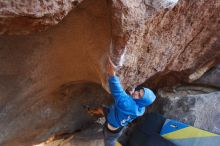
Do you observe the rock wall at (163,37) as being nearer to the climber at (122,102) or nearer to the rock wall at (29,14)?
the climber at (122,102)

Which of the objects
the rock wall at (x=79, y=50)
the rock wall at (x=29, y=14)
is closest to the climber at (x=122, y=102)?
the rock wall at (x=79, y=50)

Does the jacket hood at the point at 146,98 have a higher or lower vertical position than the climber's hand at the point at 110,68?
lower

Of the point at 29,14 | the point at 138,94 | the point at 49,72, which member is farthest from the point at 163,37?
the point at 29,14

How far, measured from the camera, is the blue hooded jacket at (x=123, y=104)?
8.50ft

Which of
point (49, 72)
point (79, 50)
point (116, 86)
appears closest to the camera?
point (116, 86)

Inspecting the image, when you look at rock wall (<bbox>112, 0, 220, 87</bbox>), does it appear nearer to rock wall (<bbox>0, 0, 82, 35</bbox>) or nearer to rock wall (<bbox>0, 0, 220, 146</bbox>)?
rock wall (<bbox>0, 0, 220, 146</bbox>)

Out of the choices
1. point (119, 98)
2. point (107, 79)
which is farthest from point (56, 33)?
point (119, 98)

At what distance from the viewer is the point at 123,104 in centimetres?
268

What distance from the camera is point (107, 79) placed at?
2.70 m

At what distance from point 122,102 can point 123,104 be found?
0.02 metres

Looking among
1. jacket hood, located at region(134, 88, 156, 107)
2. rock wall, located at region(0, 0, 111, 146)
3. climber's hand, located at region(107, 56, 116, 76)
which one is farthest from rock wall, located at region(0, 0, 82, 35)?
jacket hood, located at region(134, 88, 156, 107)

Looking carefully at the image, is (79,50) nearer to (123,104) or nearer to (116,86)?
(116,86)

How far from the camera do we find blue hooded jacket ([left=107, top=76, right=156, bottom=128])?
102 inches

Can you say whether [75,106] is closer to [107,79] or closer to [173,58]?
[107,79]
